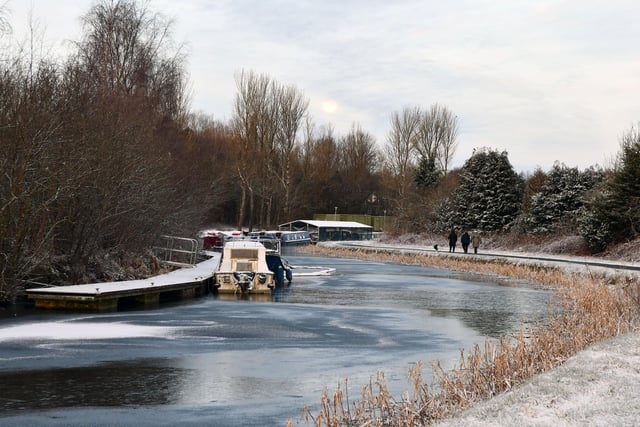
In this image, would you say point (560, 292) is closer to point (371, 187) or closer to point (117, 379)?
point (117, 379)

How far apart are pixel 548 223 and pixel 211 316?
35848mm

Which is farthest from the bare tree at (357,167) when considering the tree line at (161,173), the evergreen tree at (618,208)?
the evergreen tree at (618,208)

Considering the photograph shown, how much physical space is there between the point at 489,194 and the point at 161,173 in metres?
34.3

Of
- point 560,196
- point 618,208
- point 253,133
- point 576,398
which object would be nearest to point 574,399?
point 576,398

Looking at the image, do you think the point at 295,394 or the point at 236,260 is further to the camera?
the point at 236,260

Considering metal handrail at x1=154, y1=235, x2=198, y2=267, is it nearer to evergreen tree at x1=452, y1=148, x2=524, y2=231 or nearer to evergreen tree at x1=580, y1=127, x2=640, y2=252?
evergreen tree at x1=580, y1=127, x2=640, y2=252

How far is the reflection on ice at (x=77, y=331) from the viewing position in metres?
17.0

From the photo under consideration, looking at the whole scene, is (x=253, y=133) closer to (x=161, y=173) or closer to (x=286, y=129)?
(x=286, y=129)

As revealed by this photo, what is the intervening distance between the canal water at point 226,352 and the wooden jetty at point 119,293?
2.51ft

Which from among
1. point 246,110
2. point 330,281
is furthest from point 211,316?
point 246,110

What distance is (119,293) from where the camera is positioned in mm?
22812

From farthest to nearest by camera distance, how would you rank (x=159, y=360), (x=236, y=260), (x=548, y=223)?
(x=548, y=223), (x=236, y=260), (x=159, y=360)

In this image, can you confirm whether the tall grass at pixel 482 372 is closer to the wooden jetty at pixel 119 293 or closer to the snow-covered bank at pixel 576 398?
the snow-covered bank at pixel 576 398

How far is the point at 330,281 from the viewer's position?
35.4m
